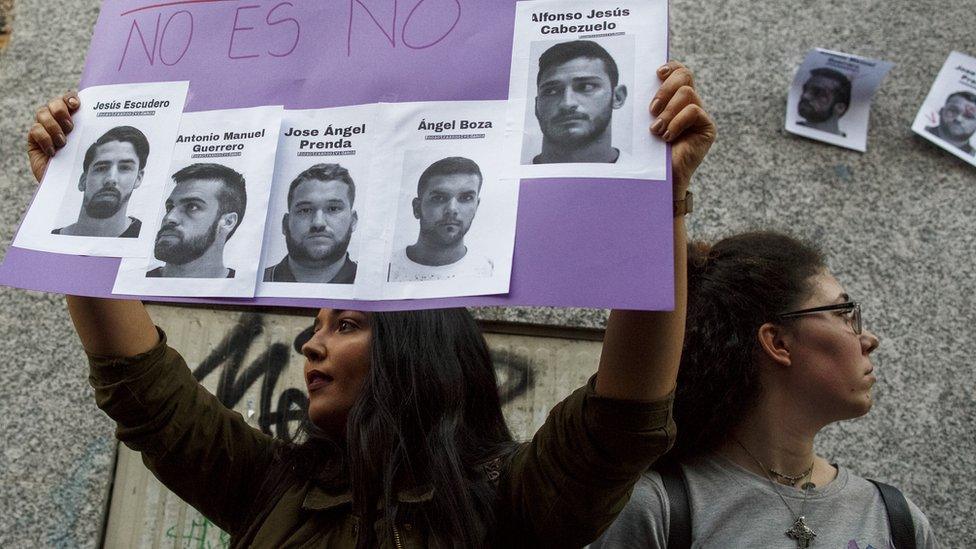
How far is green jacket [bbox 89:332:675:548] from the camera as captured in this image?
1.25 meters

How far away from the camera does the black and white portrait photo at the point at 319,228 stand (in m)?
1.18

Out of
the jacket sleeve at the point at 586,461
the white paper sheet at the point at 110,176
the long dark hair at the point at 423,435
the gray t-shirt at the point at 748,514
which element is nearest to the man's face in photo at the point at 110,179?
the white paper sheet at the point at 110,176

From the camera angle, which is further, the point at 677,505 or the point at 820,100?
the point at 820,100

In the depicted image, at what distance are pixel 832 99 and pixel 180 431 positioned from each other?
2027 millimetres

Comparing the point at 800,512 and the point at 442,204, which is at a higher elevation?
the point at 442,204

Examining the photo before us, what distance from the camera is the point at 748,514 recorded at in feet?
5.29

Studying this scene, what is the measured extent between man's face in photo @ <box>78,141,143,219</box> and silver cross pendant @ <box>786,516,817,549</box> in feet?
4.14

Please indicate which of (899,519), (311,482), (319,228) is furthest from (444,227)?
(899,519)

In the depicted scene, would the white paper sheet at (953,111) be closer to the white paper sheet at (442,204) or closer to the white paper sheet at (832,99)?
the white paper sheet at (832,99)

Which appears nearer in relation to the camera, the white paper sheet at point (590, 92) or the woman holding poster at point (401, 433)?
the white paper sheet at point (590, 92)

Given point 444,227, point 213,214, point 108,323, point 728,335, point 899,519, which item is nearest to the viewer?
point 444,227

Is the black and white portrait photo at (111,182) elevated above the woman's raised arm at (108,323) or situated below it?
above

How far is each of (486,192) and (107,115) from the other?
0.66 metres

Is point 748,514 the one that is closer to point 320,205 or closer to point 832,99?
point 320,205
